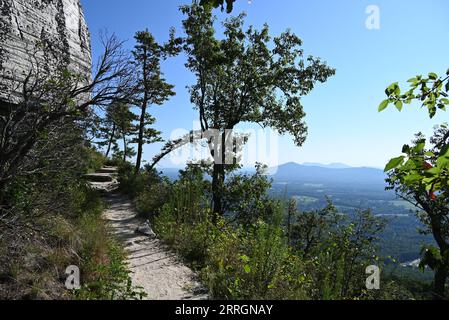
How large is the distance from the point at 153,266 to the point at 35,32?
8.37 m

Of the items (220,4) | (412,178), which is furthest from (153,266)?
(412,178)

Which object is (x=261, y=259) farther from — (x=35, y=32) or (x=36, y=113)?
(x=35, y=32)

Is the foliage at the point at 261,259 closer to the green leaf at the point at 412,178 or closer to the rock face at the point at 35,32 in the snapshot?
the green leaf at the point at 412,178

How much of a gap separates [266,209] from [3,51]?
1148cm

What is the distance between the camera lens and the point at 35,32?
1012 cm

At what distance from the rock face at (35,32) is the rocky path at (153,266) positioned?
5.04 m

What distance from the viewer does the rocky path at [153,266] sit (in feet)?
19.8

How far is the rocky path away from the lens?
19.8ft

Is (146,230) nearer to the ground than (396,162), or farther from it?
nearer to the ground

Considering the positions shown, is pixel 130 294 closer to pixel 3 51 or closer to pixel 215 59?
pixel 3 51

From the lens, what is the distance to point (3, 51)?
899cm

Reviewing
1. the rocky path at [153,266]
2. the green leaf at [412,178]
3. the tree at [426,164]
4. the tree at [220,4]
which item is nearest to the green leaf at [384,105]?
the tree at [426,164]

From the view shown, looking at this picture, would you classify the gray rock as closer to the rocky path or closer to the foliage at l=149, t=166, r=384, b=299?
the rocky path
